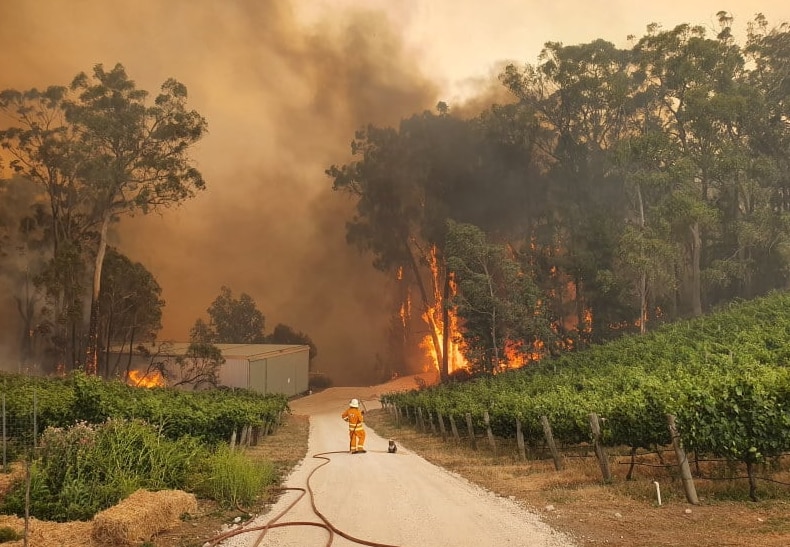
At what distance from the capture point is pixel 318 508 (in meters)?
10.8

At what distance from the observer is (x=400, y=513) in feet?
34.3

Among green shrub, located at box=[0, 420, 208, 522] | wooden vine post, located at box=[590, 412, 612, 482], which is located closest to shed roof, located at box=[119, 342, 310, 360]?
green shrub, located at box=[0, 420, 208, 522]

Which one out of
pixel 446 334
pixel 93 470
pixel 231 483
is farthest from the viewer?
pixel 446 334

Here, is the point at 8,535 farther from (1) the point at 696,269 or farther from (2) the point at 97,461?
(1) the point at 696,269

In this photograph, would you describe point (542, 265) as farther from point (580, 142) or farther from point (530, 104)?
point (530, 104)

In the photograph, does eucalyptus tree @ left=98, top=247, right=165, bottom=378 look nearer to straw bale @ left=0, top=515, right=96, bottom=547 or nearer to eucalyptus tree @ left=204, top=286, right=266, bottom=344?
eucalyptus tree @ left=204, top=286, right=266, bottom=344

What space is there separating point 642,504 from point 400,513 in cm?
479

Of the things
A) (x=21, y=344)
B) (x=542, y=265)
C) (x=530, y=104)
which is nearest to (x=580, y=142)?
(x=530, y=104)

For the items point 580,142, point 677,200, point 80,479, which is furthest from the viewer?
point 580,142

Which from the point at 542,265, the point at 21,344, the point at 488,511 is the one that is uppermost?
the point at 542,265

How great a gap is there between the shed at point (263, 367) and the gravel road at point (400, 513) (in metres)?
42.4

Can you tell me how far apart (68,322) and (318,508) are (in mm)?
51687

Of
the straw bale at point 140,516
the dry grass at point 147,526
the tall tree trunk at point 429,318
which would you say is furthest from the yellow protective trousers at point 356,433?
the tall tree trunk at point 429,318

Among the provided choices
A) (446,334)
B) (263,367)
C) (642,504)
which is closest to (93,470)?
(642,504)
